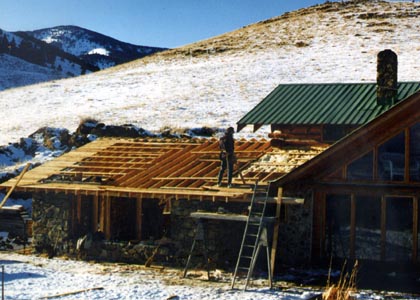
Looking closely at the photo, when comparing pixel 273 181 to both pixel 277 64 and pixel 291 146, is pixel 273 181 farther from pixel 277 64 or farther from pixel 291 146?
pixel 277 64

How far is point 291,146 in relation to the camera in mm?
23000

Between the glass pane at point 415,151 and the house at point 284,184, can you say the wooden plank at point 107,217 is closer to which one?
the house at point 284,184

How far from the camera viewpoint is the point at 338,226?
748 inches

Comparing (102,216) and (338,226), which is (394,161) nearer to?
(338,226)

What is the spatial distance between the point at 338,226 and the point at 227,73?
1602 inches

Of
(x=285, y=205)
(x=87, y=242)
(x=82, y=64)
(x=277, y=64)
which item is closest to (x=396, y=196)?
(x=285, y=205)

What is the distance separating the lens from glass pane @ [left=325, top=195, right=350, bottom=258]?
18859 millimetres

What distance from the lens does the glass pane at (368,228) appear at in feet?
60.5

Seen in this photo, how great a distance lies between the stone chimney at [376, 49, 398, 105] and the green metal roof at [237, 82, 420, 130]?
0.88 feet

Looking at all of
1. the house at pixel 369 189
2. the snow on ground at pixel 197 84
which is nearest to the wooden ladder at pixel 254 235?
the house at pixel 369 189

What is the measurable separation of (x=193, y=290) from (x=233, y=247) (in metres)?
3.59

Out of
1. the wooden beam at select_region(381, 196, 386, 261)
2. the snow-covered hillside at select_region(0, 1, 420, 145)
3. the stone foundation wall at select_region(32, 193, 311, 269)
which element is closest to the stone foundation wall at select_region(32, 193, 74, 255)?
the stone foundation wall at select_region(32, 193, 311, 269)

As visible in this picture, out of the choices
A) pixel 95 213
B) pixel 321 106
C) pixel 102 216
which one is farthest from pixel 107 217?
pixel 321 106

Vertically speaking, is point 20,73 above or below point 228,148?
above
